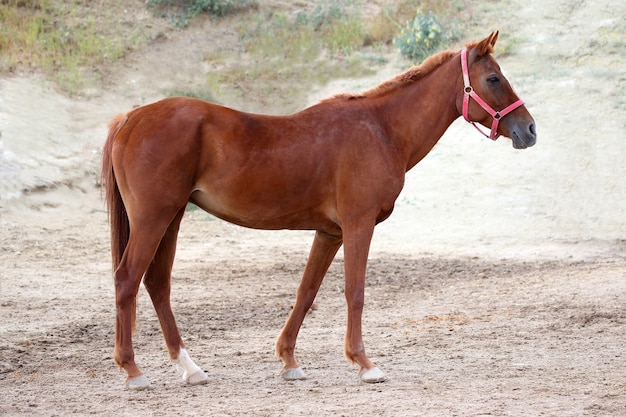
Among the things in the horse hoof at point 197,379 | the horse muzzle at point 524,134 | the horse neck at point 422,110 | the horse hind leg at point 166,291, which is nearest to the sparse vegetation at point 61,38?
the horse hind leg at point 166,291

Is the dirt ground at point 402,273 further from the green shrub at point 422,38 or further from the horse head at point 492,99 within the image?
the horse head at point 492,99

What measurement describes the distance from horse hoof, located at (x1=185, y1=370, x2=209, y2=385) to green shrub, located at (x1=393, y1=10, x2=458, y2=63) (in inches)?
440

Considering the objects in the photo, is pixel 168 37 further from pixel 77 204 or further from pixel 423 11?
pixel 77 204

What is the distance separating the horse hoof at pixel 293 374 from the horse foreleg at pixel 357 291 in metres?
0.34

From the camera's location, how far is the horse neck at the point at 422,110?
20.7 ft

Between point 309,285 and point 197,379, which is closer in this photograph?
point 197,379

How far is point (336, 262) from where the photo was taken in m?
10.7

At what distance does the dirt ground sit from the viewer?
573cm

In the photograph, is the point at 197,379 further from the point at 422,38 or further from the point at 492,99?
the point at 422,38

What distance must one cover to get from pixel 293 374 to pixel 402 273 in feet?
13.1

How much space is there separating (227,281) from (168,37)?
9242 millimetres

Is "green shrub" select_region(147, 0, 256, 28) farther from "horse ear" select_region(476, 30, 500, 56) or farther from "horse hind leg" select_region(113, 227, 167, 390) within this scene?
"horse hind leg" select_region(113, 227, 167, 390)

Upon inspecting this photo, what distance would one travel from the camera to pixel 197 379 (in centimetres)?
597

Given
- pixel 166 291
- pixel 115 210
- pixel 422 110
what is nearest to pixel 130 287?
pixel 166 291
